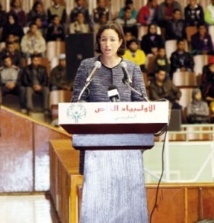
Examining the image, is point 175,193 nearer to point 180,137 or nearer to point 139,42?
point 180,137

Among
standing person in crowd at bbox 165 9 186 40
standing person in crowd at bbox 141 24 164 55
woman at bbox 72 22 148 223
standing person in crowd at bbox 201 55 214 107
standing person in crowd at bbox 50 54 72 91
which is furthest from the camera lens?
standing person in crowd at bbox 165 9 186 40

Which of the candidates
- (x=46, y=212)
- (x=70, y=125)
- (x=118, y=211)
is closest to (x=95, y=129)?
(x=70, y=125)

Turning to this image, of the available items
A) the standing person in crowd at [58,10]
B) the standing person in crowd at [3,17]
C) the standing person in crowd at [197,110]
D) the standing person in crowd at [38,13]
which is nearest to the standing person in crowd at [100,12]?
the standing person in crowd at [58,10]

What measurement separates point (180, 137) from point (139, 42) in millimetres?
2411

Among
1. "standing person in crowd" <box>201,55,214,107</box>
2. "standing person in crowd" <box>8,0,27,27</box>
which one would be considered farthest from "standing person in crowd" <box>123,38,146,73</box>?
"standing person in crowd" <box>8,0,27,27</box>

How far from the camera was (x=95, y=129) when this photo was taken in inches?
106

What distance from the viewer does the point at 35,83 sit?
372 inches

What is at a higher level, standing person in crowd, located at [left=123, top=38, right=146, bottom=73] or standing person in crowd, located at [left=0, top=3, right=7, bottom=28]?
standing person in crowd, located at [left=0, top=3, right=7, bottom=28]

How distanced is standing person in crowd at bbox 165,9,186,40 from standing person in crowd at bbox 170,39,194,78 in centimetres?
60

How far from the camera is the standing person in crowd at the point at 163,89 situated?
30.4 feet

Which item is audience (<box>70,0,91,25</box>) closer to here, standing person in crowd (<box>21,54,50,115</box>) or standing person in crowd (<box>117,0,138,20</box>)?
standing person in crowd (<box>117,0,138,20</box>)

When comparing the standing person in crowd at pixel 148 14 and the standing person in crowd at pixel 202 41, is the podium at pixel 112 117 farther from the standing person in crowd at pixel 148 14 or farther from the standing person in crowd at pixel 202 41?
the standing person in crowd at pixel 148 14

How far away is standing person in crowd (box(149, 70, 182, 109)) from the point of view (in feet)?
30.4

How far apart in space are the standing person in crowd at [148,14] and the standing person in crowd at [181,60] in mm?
1055
